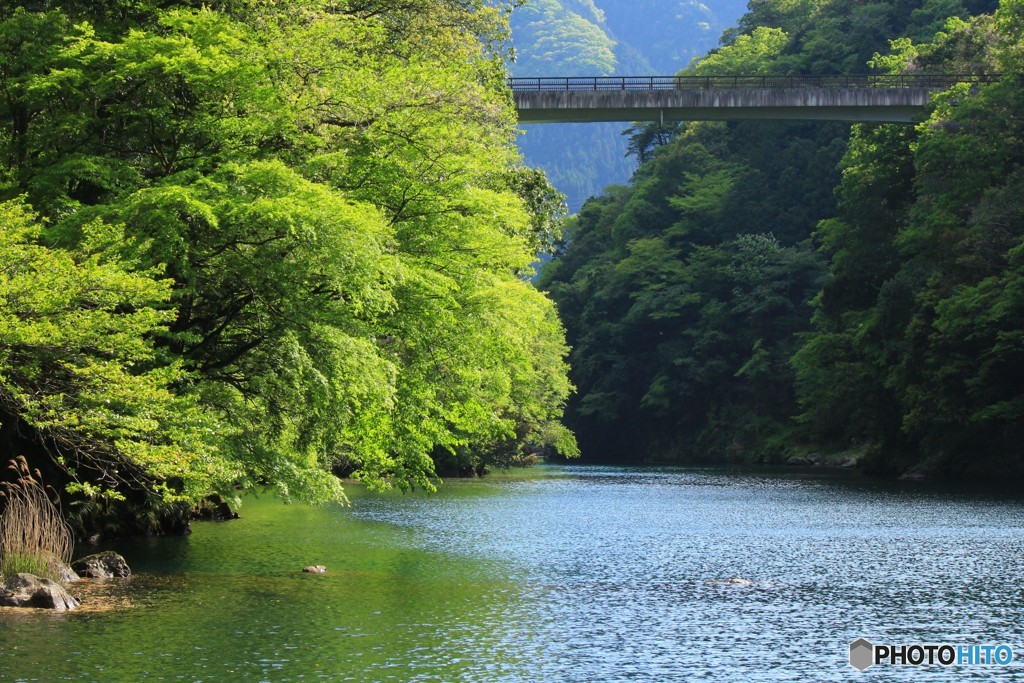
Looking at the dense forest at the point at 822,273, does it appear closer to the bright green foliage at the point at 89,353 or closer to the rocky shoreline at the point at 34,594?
the bright green foliage at the point at 89,353

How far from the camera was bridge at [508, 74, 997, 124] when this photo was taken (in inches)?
2258

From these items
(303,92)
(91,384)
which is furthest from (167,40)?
(91,384)

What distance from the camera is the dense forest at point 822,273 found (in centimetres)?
5478

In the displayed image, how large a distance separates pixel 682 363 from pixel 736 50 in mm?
29657

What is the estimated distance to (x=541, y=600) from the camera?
22.8 meters

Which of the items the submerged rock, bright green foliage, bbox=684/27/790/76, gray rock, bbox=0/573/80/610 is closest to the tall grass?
gray rock, bbox=0/573/80/610

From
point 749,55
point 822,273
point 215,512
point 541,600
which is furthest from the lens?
point 749,55

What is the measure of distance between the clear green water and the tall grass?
1387mm

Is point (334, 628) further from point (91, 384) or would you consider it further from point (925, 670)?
point (925, 670)

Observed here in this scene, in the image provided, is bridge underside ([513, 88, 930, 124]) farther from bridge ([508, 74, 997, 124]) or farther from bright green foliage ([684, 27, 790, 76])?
bright green foliage ([684, 27, 790, 76])

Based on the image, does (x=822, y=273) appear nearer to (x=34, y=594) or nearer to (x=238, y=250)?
(x=238, y=250)

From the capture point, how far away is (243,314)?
24.7 m

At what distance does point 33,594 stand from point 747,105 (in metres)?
45.8

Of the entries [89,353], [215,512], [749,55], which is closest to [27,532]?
[89,353]
